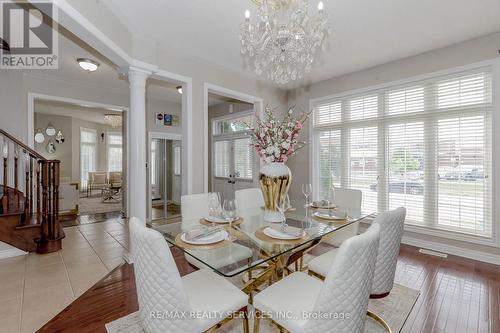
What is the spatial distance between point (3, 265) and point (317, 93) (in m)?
5.36

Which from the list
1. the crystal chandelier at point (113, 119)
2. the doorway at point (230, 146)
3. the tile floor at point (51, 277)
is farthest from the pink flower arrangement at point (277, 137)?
the crystal chandelier at point (113, 119)

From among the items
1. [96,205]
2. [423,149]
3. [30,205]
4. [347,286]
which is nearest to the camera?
[347,286]

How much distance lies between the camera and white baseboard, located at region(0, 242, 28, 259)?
3.17 m

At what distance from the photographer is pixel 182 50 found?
3.29m

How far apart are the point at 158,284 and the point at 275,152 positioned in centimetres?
138

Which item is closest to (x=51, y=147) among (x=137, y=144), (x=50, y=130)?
(x=50, y=130)

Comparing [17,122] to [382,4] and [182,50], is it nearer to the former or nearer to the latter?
[182,50]

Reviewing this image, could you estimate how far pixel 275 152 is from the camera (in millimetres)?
2137

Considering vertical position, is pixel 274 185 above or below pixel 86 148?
below

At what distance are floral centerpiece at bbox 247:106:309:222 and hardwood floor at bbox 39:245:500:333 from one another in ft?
4.49

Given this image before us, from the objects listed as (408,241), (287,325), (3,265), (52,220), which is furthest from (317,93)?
(3,265)

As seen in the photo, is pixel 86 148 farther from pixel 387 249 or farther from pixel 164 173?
pixel 387 249

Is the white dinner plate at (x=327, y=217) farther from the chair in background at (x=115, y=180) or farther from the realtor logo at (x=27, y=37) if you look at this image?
the chair in background at (x=115, y=180)

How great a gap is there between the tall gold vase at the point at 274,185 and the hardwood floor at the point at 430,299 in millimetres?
1319
